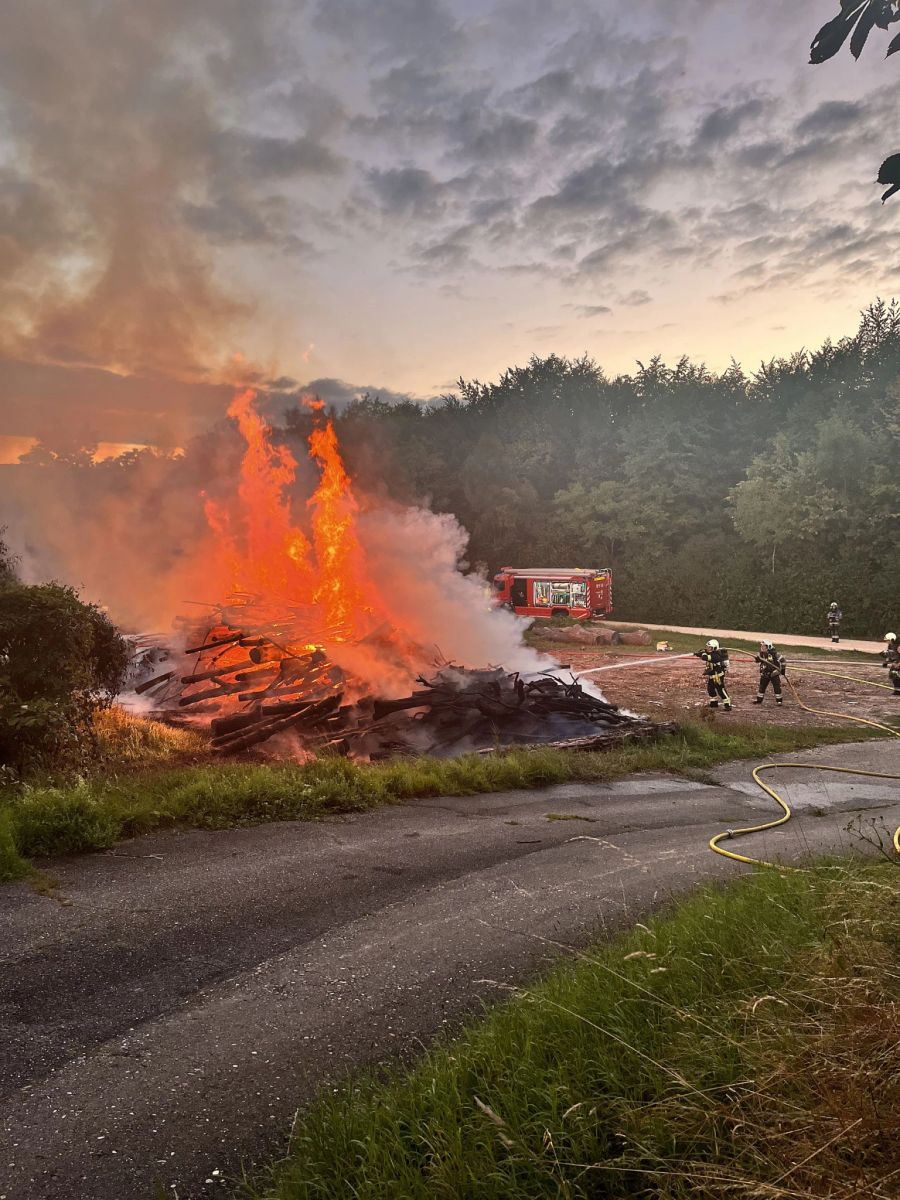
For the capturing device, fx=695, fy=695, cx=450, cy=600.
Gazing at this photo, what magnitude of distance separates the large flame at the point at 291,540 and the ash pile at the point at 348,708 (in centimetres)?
239

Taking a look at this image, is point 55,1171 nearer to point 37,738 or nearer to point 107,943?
point 107,943

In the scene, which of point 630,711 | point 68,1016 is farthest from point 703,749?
point 68,1016

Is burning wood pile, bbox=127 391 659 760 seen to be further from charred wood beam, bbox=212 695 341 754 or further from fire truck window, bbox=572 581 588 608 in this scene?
fire truck window, bbox=572 581 588 608

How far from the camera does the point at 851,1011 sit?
120 inches

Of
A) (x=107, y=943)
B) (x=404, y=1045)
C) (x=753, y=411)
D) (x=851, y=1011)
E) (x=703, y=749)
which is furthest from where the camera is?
(x=753, y=411)

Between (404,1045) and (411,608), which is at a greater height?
(411,608)

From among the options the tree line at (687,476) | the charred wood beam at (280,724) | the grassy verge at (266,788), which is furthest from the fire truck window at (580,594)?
Answer: the charred wood beam at (280,724)

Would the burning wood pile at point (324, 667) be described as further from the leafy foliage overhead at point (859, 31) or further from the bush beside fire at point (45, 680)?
the leafy foliage overhead at point (859, 31)

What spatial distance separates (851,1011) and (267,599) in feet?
66.7

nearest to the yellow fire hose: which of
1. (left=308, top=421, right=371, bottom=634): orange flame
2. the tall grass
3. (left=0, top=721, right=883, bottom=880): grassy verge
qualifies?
(left=0, top=721, right=883, bottom=880): grassy verge

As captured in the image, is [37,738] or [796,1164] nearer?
[796,1164]

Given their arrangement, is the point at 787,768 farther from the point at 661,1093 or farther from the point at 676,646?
the point at 676,646

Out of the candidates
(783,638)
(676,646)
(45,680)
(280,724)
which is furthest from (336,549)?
(783,638)

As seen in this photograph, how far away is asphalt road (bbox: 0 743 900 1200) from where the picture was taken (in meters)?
3.45
